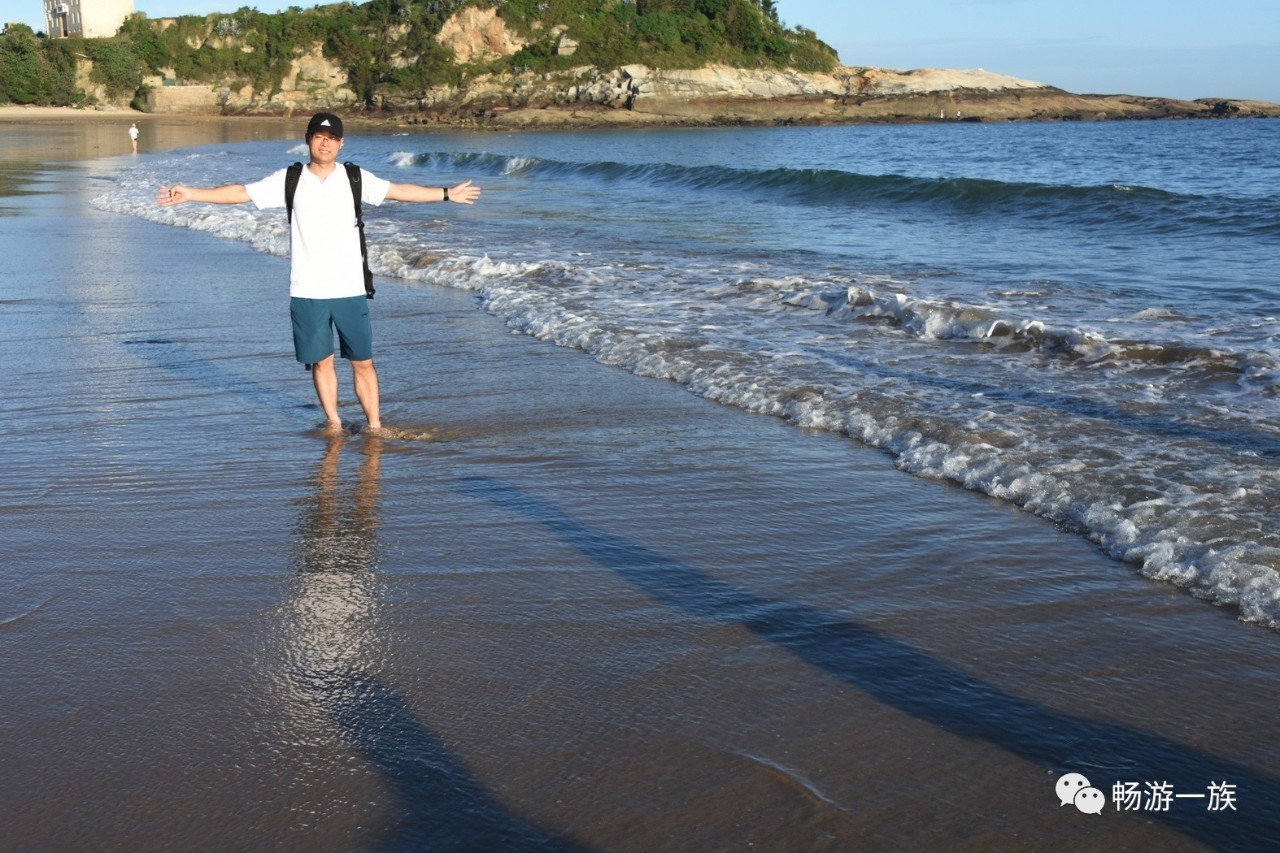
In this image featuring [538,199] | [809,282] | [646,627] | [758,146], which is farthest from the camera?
[758,146]

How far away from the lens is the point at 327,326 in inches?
233

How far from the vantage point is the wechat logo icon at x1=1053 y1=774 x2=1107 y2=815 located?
8.81ft

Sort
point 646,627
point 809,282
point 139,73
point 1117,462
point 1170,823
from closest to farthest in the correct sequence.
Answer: point 1170,823, point 646,627, point 1117,462, point 809,282, point 139,73

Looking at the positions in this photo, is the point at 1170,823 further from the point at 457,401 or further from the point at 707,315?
the point at 707,315

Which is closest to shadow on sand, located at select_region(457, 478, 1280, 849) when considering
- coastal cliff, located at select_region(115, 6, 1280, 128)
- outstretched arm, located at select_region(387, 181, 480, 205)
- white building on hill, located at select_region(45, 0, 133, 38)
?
outstretched arm, located at select_region(387, 181, 480, 205)

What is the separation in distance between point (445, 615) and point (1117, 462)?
3233 millimetres

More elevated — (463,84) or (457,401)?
(463,84)

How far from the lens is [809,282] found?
10.8m

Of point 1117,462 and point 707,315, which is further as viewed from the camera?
point 707,315

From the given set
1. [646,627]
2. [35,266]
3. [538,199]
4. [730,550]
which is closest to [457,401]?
[730,550]

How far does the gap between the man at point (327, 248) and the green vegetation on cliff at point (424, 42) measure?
87.9m

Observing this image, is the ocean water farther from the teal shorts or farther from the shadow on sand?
the teal shorts

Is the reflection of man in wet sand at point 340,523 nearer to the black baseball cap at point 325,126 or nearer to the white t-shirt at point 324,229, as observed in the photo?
the white t-shirt at point 324,229

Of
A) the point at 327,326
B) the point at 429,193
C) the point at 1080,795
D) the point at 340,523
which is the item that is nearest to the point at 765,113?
the point at 429,193
